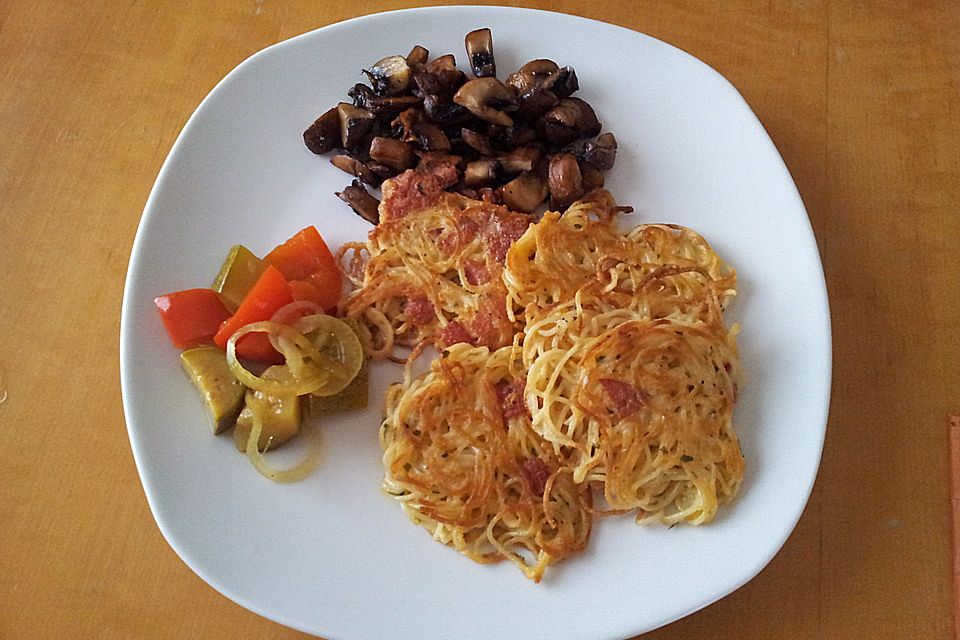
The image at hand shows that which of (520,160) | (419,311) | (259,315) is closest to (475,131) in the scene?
(520,160)

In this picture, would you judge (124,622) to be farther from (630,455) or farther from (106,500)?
(630,455)

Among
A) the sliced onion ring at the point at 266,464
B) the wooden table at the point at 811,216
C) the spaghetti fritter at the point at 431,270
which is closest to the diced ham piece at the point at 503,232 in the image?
the spaghetti fritter at the point at 431,270

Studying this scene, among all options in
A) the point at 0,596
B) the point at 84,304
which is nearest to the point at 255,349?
the point at 84,304

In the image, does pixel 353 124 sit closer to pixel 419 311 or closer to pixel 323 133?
pixel 323 133

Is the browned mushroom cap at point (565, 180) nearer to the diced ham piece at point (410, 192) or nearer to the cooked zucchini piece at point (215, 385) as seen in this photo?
the diced ham piece at point (410, 192)

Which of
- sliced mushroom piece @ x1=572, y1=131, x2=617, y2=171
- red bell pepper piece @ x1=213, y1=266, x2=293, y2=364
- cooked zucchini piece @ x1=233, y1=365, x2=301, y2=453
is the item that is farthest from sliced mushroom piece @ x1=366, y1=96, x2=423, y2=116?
cooked zucchini piece @ x1=233, y1=365, x2=301, y2=453

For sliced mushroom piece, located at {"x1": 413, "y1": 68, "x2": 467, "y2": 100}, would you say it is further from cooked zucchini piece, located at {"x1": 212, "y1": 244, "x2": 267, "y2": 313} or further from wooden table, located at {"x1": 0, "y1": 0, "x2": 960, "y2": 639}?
cooked zucchini piece, located at {"x1": 212, "y1": 244, "x2": 267, "y2": 313}
